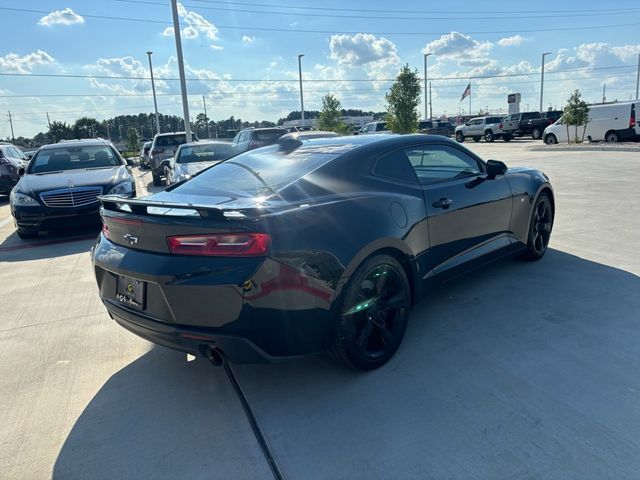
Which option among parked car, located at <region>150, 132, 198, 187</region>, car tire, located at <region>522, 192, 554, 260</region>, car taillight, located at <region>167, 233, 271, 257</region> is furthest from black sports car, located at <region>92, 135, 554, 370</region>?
parked car, located at <region>150, 132, 198, 187</region>

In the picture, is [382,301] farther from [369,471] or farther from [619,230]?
[619,230]

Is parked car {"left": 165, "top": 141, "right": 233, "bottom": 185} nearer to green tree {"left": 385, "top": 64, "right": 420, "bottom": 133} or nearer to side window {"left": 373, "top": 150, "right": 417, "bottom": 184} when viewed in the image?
side window {"left": 373, "top": 150, "right": 417, "bottom": 184}

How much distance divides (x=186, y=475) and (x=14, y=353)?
2.25 meters

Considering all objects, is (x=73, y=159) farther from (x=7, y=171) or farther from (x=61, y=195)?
(x=7, y=171)

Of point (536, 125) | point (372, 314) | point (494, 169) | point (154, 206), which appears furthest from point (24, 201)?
point (536, 125)

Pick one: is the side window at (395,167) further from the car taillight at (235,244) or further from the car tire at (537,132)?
the car tire at (537,132)

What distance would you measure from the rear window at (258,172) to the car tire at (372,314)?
0.83m

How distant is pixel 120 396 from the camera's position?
307 cm

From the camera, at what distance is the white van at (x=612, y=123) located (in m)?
21.5

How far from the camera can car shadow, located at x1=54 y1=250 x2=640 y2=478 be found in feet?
7.72

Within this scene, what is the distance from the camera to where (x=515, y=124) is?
103 feet

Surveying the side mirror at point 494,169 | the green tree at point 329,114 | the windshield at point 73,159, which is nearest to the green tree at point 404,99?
the green tree at point 329,114

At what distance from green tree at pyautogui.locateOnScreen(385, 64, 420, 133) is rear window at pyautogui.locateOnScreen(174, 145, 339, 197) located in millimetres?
Result: 23828

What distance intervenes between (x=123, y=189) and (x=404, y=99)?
21.8 m
